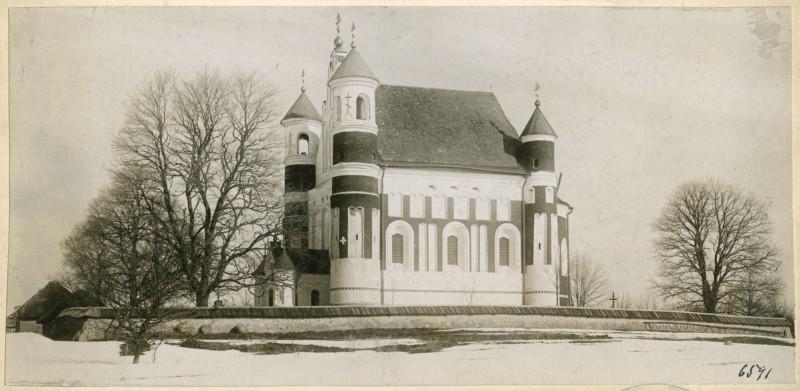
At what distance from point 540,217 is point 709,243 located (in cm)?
505

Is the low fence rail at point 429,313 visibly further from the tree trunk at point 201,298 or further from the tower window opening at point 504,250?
the tower window opening at point 504,250

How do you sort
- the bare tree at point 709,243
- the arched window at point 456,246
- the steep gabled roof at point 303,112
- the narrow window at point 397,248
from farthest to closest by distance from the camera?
the steep gabled roof at point 303,112 < the arched window at point 456,246 < the narrow window at point 397,248 < the bare tree at point 709,243

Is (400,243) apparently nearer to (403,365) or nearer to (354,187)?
(354,187)

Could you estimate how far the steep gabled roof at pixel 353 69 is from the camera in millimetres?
38312

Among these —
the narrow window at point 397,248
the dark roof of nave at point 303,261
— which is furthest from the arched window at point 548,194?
the dark roof of nave at point 303,261

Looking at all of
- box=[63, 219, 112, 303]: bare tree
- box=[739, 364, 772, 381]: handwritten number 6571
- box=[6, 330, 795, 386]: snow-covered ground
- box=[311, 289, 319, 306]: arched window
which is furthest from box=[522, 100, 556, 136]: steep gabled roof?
box=[63, 219, 112, 303]: bare tree

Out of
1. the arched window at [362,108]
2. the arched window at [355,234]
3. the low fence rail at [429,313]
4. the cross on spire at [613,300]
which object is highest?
the arched window at [362,108]

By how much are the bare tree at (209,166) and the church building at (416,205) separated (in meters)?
1.48

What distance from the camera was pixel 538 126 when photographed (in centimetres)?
4022

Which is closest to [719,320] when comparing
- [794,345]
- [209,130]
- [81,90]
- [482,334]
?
[794,345]

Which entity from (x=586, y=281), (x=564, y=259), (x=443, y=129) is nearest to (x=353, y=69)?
(x=443, y=129)

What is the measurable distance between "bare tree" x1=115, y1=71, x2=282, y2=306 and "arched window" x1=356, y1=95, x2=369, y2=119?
2785mm

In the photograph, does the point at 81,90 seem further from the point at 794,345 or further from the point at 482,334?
the point at 794,345

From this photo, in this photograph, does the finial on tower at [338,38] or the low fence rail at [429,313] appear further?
the finial on tower at [338,38]
